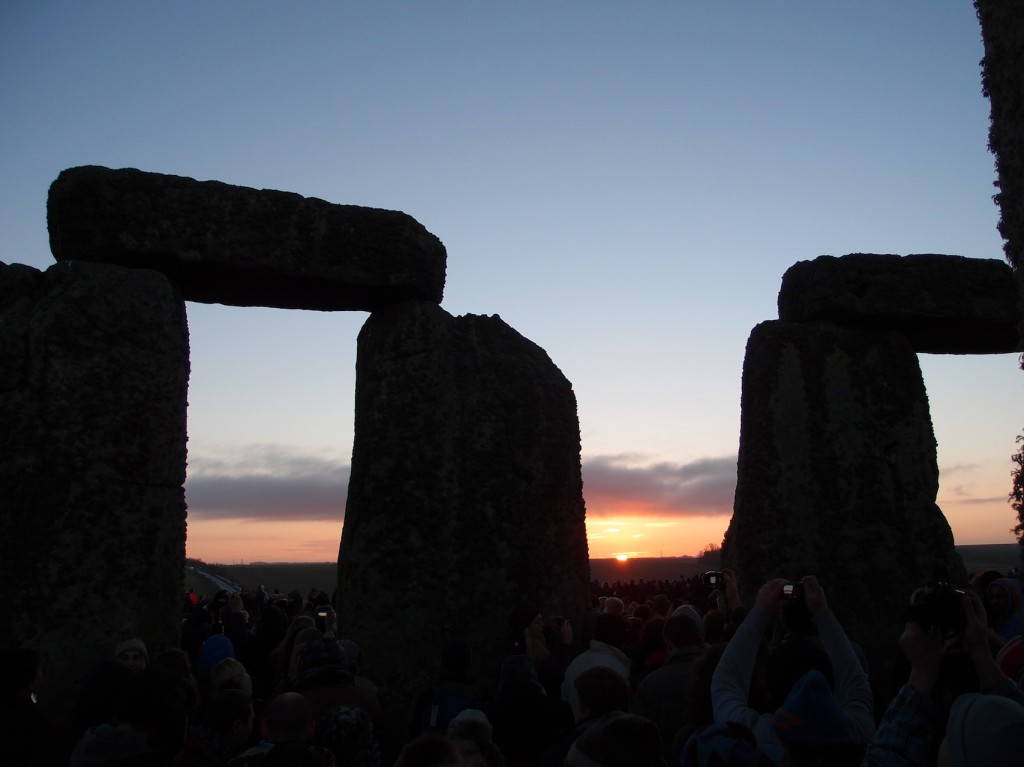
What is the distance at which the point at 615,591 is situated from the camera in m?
11.5

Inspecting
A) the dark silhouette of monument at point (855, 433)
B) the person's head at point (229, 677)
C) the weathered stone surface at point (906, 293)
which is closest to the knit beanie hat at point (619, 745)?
the person's head at point (229, 677)

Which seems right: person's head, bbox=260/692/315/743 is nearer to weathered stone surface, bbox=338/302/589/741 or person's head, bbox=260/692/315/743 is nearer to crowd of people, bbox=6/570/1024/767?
crowd of people, bbox=6/570/1024/767

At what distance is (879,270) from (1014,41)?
5.13 metres

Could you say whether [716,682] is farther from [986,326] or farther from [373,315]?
[986,326]

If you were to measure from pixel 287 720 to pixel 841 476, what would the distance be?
5343 millimetres

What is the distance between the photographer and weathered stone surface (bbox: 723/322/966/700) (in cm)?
696

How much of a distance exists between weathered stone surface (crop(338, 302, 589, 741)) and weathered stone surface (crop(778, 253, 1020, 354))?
2.21 m

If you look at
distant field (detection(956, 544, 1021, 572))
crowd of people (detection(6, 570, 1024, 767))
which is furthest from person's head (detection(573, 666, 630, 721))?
distant field (detection(956, 544, 1021, 572))

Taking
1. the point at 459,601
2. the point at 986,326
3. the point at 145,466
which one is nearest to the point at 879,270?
the point at 986,326

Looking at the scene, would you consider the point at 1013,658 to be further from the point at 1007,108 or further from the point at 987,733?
the point at 1007,108

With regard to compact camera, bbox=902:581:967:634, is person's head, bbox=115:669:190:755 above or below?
below

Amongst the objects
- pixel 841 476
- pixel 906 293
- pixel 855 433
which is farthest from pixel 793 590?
pixel 906 293

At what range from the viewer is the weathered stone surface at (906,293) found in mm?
7488

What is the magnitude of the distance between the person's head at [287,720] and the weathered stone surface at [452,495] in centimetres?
326
